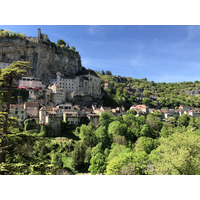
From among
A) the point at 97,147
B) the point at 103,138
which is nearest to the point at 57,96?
the point at 103,138

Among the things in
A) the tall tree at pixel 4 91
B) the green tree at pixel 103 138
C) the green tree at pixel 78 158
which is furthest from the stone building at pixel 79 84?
the tall tree at pixel 4 91

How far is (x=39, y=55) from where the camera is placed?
3909 cm

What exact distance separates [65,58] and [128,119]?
2806 cm

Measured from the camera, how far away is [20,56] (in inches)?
1495

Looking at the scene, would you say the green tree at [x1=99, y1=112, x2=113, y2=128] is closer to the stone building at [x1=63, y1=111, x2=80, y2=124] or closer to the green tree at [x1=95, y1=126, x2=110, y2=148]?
the green tree at [x1=95, y1=126, x2=110, y2=148]

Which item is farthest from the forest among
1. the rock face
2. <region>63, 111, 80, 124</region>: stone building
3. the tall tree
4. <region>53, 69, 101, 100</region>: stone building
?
the rock face

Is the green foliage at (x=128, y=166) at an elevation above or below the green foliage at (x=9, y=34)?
below

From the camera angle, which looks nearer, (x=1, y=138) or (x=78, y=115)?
(x=1, y=138)

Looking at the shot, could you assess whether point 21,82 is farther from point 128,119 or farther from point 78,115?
point 128,119

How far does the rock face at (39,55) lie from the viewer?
36.7m

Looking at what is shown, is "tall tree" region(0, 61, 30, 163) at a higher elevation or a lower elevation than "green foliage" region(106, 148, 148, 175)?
higher

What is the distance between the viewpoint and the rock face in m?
36.7

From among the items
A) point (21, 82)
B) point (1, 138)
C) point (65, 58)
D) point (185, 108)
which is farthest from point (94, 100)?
point (1, 138)

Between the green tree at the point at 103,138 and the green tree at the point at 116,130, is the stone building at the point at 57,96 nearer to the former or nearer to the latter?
the green tree at the point at 103,138
